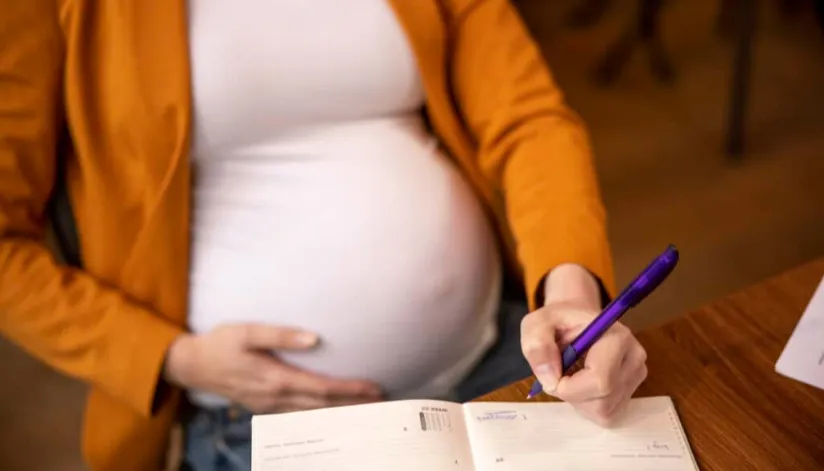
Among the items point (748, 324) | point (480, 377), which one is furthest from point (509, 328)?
point (748, 324)

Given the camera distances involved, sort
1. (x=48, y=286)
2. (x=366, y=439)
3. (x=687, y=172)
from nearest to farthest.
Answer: (x=366, y=439), (x=48, y=286), (x=687, y=172)

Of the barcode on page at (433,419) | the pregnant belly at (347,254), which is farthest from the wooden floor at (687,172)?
the barcode on page at (433,419)

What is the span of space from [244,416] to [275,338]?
0.32ft

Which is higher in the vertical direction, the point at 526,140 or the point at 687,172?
the point at 526,140

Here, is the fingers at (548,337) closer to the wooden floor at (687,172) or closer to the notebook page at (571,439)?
the notebook page at (571,439)

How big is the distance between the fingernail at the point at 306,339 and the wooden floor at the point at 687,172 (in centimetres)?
77

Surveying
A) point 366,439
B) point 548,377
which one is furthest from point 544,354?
point 366,439

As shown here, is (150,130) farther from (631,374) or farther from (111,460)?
(631,374)

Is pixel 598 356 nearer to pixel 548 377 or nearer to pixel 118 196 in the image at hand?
pixel 548 377

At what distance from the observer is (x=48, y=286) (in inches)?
28.3

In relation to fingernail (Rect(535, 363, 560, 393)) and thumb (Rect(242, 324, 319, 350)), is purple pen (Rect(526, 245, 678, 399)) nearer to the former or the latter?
fingernail (Rect(535, 363, 560, 393))

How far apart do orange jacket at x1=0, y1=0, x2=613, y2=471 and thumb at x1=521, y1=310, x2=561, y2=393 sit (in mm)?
130

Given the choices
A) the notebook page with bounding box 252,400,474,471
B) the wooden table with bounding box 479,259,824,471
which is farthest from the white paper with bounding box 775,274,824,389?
the notebook page with bounding box 252,400,474,471

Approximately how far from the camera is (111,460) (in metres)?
0.78
